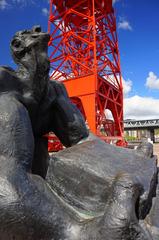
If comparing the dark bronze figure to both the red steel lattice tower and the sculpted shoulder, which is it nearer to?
the sculpted shoulder

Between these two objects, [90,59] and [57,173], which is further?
[90,59]

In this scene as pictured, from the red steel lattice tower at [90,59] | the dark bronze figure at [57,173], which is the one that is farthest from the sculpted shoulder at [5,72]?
the red steel lattice tower at [90,59]

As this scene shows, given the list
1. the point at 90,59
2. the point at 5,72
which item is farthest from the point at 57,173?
the point at 90,59

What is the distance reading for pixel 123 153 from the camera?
1246mm

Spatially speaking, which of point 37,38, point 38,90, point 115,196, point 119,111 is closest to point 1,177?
point 115,196

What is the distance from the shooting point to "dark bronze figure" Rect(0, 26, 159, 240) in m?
0.72

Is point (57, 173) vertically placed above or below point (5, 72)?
below

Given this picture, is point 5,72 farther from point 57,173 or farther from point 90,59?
point 90,59

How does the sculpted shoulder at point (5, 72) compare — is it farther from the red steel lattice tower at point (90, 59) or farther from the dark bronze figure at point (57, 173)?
the red steel lattice tower at point (90, 59)

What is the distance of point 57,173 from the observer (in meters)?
1.04

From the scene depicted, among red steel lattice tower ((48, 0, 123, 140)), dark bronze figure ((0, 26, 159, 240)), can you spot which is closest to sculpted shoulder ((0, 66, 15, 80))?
dark bronze figure ((0, 26, 159, 240))

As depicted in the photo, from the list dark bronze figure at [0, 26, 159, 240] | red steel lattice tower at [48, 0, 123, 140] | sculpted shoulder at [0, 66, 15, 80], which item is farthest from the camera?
red steel lattice tower at [48, 0, 123, 140]

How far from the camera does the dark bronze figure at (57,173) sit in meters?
0.72

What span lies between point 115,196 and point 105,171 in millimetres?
208
